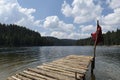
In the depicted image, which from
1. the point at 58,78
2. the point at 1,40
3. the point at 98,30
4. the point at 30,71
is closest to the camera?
the point at 58,78

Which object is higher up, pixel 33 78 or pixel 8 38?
pixel 8 38

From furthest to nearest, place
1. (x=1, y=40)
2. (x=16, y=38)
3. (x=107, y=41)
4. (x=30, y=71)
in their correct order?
(x=107, y=41), (x=16, y=38), (x=1, y=40), (x=30, y=71)

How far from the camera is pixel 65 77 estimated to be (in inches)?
564

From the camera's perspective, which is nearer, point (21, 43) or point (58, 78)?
point (58, 78)

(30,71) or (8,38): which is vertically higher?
(8,38)

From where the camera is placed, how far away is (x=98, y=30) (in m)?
25.4

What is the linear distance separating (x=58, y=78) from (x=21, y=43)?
180 meters

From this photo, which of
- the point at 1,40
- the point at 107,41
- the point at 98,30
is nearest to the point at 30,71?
the point at 98,30

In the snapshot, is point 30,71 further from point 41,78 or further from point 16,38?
point 16,38

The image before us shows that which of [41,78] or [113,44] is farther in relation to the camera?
[113,44]

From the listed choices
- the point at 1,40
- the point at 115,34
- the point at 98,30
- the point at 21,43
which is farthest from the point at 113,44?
the point at 98,30

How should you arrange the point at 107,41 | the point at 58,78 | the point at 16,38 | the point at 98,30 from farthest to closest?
1. the point at 107,41
2. the point at 16,38
3. the point at 98,30
4. the point at 58,78

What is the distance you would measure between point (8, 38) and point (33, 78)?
15910 centimetres

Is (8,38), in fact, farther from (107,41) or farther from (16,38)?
(107,41)
